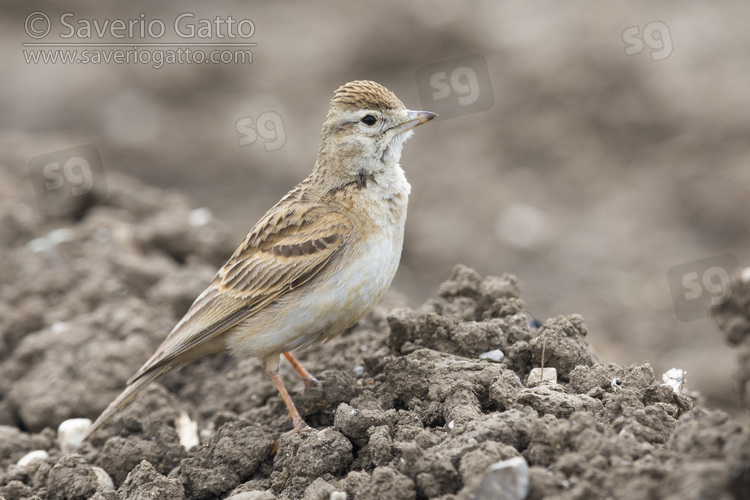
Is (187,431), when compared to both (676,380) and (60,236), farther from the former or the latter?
(60,236)

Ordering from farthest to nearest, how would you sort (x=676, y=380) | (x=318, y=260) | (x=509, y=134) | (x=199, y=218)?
(x=509, y=134) → (x=199, y=218) → (x=318, y=260) → (x=676, y=380)

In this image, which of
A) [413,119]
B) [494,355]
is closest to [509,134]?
[413,119]

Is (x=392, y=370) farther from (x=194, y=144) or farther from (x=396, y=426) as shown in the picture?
(x=194, y=144)

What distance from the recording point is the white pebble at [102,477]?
5.52m

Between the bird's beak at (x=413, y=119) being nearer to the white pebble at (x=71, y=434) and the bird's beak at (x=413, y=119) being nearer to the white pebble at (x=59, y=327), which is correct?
the white pebble at (x=71, y=434)

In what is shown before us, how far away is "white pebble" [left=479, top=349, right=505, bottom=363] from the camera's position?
5.68 metres

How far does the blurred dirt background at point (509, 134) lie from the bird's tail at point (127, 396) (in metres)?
4.91

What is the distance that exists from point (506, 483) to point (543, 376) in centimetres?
164

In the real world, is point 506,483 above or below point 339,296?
below

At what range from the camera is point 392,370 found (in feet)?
18.2

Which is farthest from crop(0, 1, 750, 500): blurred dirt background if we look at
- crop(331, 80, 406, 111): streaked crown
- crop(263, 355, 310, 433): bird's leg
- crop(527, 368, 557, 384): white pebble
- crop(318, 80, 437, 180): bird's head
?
crop(331, 80, 406, 111): streaked crown

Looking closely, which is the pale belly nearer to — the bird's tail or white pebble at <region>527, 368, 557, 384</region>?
the bird's tail

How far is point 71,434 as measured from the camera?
639cm

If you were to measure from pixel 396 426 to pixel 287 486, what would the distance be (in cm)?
74
